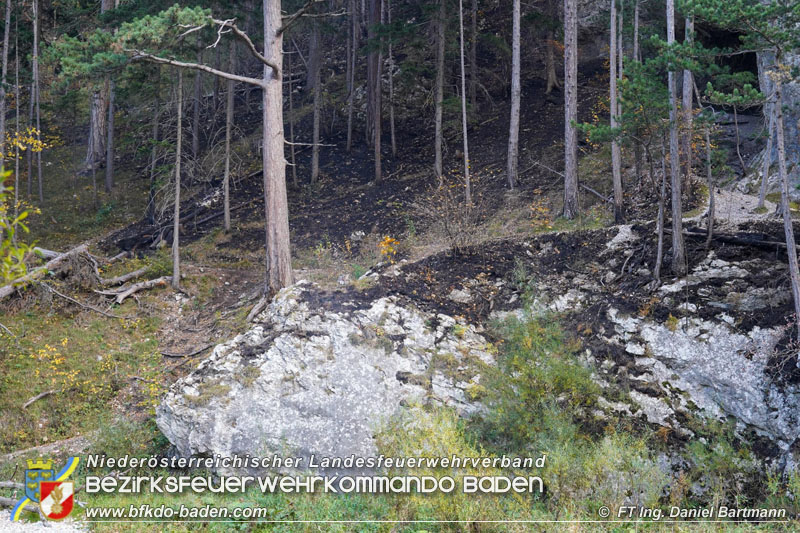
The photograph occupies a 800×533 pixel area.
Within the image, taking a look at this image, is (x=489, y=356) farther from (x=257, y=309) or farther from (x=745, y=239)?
(x=745, y=239)

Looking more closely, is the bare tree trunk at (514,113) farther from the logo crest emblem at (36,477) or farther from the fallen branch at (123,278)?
the logo crest emblem at (36,477)

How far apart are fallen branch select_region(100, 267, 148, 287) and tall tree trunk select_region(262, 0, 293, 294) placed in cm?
516

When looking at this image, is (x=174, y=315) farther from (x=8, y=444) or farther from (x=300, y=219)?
(x=300, y=219)

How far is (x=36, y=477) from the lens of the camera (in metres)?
7.29

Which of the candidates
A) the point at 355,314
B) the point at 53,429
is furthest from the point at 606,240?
the point at 53,429

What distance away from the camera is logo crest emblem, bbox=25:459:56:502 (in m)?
6.94

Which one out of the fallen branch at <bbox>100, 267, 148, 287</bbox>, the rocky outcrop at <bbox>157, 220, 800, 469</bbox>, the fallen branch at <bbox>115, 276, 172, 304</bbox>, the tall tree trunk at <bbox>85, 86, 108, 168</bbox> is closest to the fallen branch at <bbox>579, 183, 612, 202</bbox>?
the rocky outcrop at <bbox>157, 220, 800, 469</bbox>

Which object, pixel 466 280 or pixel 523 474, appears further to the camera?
pixel 466 280

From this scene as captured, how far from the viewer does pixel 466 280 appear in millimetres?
11586

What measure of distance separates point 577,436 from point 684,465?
4.81ft

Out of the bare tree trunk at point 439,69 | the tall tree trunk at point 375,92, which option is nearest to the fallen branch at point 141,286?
the tall tree trunk at point 375,92

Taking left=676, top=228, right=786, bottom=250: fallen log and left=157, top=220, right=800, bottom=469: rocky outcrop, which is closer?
left=157, top=220, right=800, bottom=469: rocky outcrop

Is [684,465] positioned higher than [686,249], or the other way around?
[686,249]

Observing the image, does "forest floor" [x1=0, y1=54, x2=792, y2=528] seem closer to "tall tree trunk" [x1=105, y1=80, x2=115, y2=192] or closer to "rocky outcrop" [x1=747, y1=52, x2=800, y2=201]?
"rocky outcrop" [x1=747, y1=52, x2=800, y2=201]
